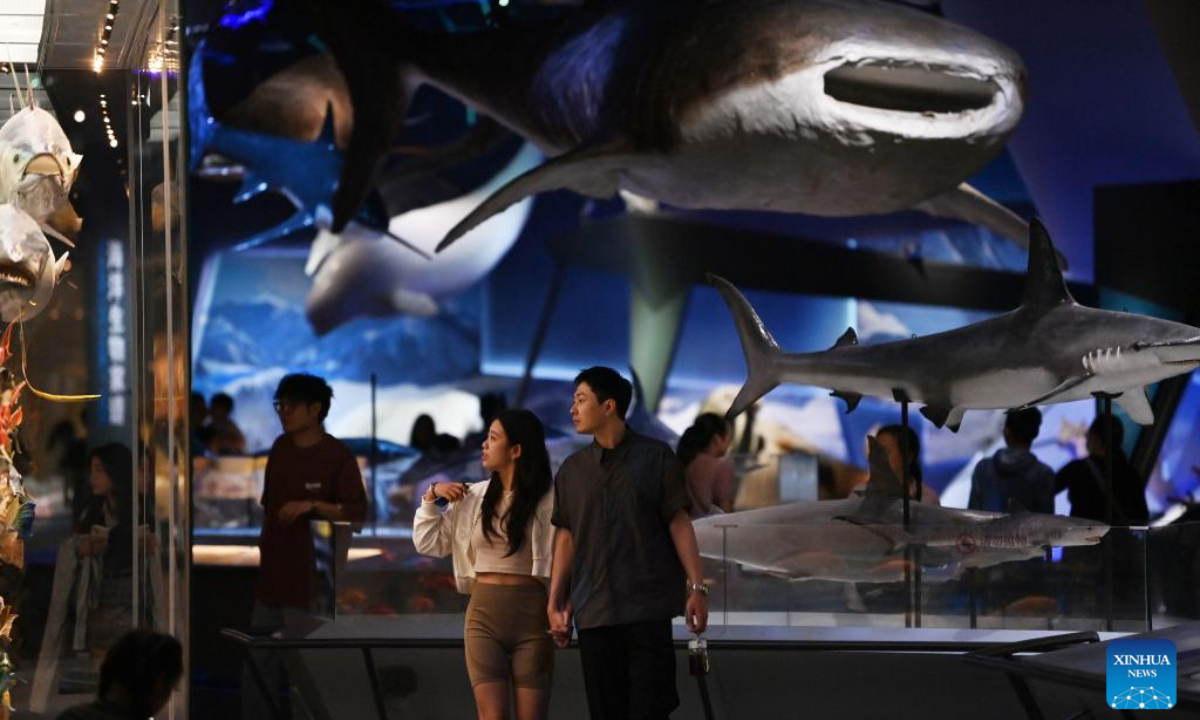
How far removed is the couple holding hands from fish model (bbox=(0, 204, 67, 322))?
1518 millimetres

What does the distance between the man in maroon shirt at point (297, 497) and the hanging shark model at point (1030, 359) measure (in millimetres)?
2423

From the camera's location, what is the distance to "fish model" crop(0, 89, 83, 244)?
3059 mm

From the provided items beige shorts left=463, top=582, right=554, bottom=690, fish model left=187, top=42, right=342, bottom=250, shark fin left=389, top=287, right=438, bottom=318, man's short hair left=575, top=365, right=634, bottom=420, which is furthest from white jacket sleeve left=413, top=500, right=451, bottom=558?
fish model left=187, top=42, right=342, bottom=250

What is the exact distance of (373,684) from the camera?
5.65 m

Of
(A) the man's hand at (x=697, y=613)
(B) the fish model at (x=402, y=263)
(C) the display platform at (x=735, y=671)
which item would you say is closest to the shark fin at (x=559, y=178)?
(B) the fish model at (x=402, y=263)

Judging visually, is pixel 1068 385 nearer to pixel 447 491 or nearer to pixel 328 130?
pixel 447 491

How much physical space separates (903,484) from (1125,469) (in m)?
2.24

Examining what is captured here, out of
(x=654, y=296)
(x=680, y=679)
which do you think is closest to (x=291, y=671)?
(x=680, y=679)

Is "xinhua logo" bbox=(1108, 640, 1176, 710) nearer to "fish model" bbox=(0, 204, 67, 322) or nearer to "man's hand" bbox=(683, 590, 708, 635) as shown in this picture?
"man's hand" bbox=(683, 590, 708, 635)

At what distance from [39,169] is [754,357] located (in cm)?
512

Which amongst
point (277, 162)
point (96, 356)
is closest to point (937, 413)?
point (277, 162)

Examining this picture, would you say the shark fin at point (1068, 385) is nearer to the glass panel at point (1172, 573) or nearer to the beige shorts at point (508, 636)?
the glass panel at point (1172, 573)

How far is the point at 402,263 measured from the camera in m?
9.43

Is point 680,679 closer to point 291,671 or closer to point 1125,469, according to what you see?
point 291,671
